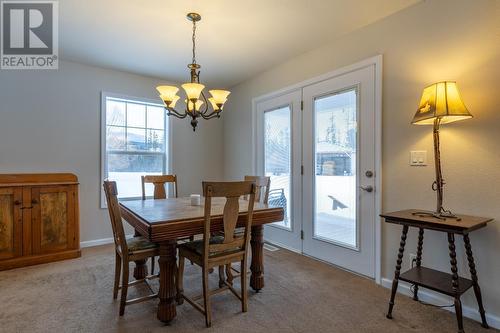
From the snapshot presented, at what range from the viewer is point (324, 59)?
10.3 feet

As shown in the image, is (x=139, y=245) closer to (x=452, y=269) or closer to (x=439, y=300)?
(x=452, y=269)

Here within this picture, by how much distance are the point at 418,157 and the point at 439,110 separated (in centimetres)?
54

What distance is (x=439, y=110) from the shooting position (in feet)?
6.26

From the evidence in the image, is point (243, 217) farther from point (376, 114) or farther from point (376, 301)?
point (376, 114)

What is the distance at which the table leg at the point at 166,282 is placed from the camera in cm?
194

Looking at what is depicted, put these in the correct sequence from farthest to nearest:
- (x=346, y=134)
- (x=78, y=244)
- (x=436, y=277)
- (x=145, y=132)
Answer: (x=145, y=132) < (x=78, y=244) < (x=346, y=134) < (x=436, y=277)

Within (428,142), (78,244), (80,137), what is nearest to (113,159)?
(80,137)

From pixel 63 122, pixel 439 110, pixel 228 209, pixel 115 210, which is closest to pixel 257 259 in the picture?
pixel 228 209

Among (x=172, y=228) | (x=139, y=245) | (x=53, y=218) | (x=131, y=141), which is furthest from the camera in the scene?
(x=131, y=141)

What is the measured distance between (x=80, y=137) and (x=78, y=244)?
1.37 m

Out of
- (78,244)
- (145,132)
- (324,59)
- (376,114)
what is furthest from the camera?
(145,132)

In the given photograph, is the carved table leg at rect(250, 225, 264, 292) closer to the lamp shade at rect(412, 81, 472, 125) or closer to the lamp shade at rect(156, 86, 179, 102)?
the lamp shade at rect(156, 86, 179, 102)

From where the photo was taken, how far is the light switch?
7.54 feet

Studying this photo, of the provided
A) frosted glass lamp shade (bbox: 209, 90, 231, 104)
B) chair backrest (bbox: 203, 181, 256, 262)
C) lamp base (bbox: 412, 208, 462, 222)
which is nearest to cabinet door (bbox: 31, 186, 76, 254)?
frosted glass lamp shade (bbox: 209, 90, 231, 104)
